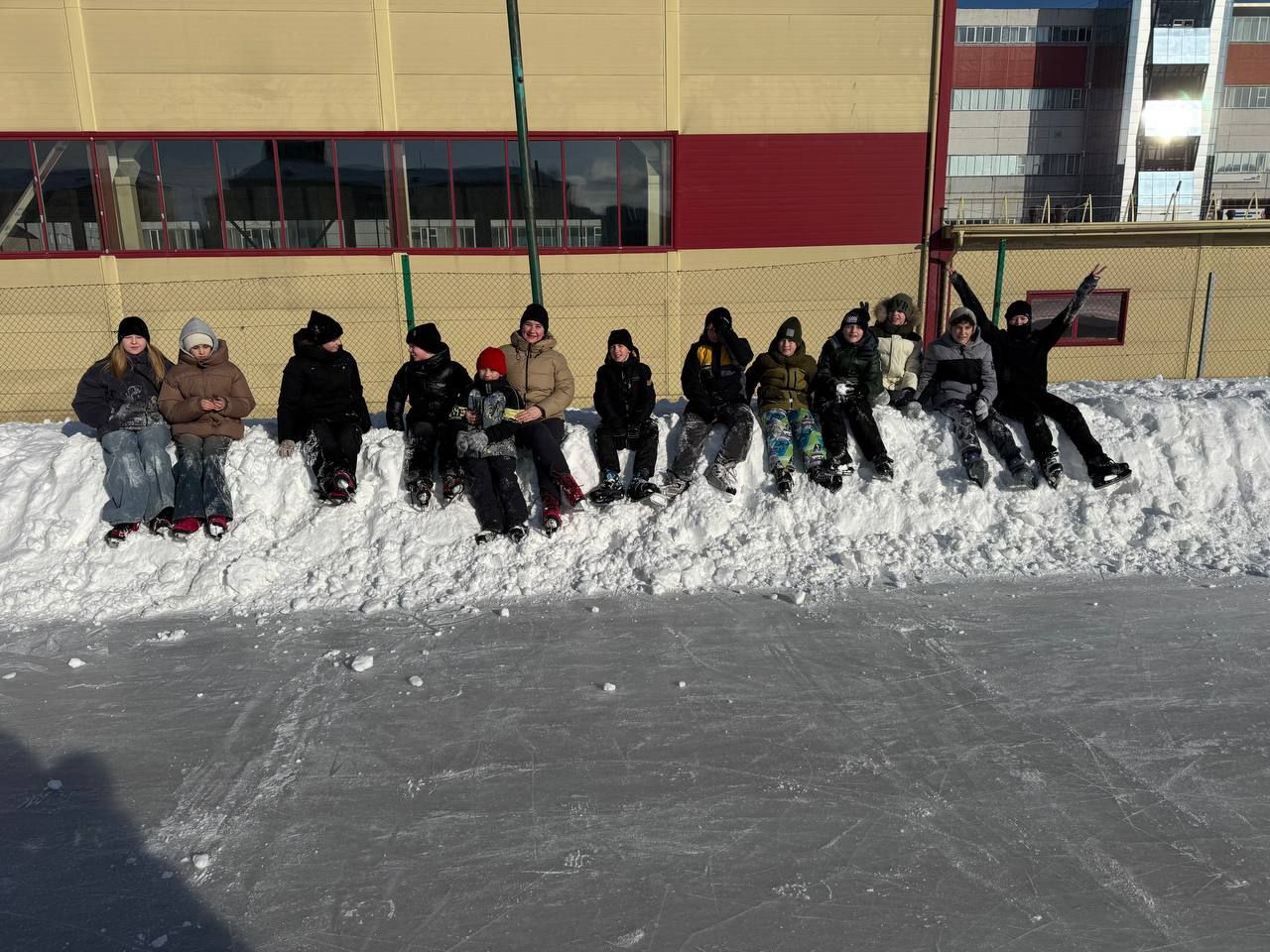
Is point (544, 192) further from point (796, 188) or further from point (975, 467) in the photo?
point (975, 467)

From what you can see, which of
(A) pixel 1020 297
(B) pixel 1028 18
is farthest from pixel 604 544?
(B) pixel 1028 18

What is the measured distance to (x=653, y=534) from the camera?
5.70 metres

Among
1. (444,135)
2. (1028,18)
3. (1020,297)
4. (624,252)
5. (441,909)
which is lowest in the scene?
(441,909)

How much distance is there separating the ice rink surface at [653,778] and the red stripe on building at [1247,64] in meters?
43.2

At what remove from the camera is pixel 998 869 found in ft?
9.04

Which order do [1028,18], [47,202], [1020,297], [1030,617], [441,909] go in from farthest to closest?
1. [1028,18]
2. [1020,297]
3. [47,202]
4. [1030,617]
5. [441,909]

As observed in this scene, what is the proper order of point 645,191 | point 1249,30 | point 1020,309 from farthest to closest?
point 1249,30
point 645,191
point 1020,309

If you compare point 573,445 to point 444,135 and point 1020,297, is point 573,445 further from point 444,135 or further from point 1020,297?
point 1020,297

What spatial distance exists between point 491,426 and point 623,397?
109 centimetres

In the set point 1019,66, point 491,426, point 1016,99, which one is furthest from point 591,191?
point 1019,66

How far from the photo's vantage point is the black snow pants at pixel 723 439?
609 centimetres

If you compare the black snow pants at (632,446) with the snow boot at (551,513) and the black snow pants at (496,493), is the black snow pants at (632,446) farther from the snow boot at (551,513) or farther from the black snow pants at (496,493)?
the black snow pants at (496,493)

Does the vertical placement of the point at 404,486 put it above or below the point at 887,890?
above

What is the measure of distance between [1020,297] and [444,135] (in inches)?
428
